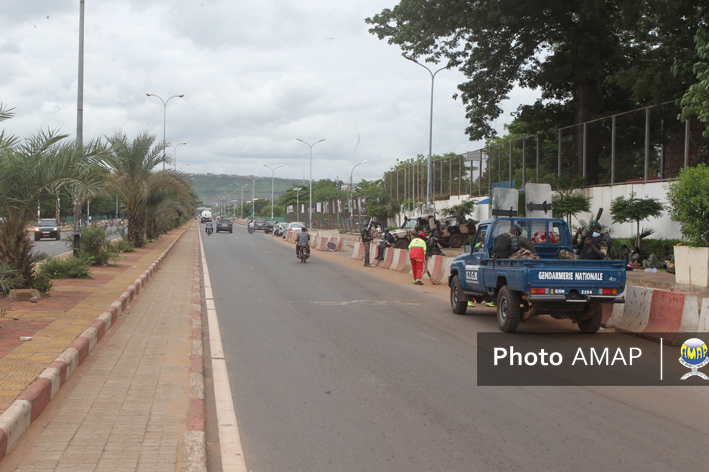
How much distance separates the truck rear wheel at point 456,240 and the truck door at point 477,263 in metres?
23.7

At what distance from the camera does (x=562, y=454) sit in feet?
16.1

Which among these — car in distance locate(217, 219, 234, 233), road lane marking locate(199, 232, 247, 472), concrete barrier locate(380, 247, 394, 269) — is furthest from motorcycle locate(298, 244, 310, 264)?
car in distance locate(217, 219, 234, 233)

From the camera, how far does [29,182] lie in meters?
12.4

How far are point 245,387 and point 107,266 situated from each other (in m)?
16.1

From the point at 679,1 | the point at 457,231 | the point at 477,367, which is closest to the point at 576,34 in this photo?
the point at 679,1

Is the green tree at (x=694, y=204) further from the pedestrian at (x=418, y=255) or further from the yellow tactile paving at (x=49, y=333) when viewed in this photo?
the yellow tactile paving at (x=49, y=333)

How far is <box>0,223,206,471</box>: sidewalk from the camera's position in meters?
4.76

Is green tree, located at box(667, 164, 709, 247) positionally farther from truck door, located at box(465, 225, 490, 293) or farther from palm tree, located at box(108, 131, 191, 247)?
palm tree, located at box(108, 131, 191, 247)

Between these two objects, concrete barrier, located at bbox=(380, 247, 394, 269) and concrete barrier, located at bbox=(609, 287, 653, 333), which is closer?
concrete barrier, located at bbox=(609, 287, 653, 333)

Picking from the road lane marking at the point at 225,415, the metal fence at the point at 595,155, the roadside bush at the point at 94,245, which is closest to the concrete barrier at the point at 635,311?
the road lane marking at the point at 225,415

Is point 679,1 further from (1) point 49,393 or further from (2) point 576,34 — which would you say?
(1) point 49,393

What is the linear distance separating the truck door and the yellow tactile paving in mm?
6645

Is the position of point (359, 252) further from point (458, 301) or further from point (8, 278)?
point (8, 278)

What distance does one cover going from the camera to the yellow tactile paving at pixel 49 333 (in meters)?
6.26
